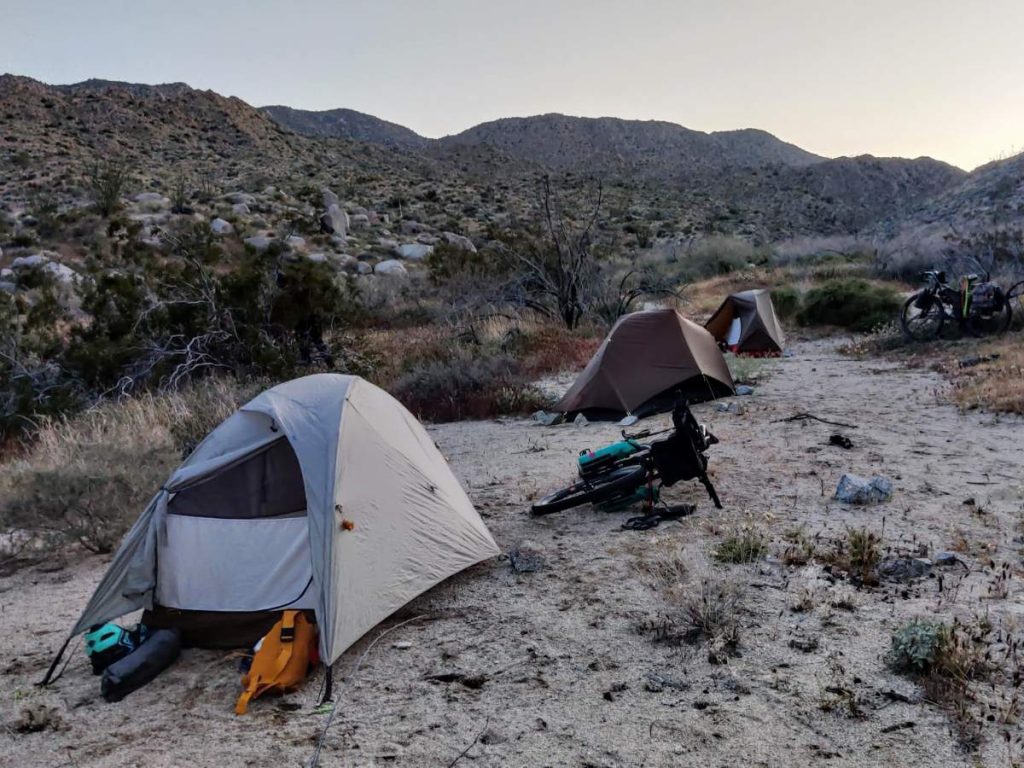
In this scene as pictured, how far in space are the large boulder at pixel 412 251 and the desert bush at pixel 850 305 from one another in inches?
588

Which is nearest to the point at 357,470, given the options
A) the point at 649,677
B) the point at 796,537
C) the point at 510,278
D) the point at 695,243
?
the point at 649,677

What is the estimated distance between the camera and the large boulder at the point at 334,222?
30.2m

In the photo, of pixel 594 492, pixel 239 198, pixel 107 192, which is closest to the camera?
pixel 594 492

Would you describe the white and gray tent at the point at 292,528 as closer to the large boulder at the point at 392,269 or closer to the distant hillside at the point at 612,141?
the large boulder at the point at 392,269

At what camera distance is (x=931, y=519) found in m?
5.38

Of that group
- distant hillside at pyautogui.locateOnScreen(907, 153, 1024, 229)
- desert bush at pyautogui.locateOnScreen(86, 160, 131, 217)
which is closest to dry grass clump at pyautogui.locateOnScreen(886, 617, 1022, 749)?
distant hillside at pyautogui.locateOnScreen(907, 153, 1024, 229)

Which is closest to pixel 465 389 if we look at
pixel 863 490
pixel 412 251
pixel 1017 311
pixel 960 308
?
pixel 863 490

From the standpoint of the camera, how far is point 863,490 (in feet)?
19.1

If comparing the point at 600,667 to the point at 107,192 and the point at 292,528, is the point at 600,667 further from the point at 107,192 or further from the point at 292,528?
the point at 107,192

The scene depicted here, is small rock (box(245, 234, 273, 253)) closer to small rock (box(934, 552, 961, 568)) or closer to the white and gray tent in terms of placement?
the white and gray tent

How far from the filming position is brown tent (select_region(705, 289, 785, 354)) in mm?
14438

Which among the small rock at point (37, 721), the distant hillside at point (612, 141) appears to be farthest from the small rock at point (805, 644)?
the distant hillside at point (612, 141)

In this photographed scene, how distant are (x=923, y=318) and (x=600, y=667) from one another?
1238cm

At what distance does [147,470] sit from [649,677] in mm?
5003
